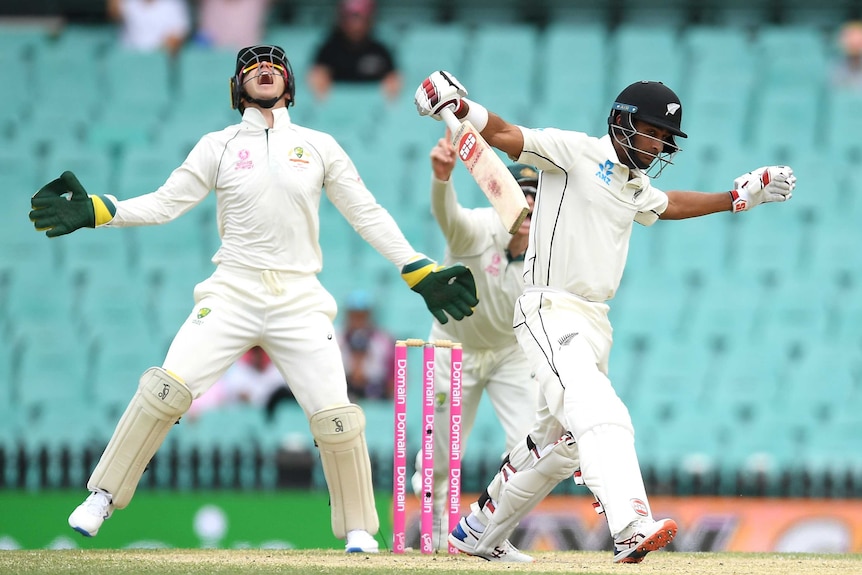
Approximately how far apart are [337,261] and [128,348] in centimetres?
178

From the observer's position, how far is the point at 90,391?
35.7ft

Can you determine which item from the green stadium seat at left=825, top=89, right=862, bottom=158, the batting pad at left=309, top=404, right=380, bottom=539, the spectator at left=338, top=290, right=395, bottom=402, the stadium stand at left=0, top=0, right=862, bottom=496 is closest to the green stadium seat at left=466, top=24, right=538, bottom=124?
the stadium stand at left=0, top=0, right=862, bottom=496

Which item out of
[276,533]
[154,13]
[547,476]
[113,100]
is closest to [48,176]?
[113,100]

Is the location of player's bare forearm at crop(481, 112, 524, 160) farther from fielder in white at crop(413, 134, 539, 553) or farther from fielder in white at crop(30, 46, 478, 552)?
fielder in white at crop(413, 134, 539, 553)

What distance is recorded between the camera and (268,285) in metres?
5.52

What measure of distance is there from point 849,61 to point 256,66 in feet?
25.7

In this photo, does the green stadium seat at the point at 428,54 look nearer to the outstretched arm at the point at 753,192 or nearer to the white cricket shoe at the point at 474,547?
the outstretched arm at the point at 753,192

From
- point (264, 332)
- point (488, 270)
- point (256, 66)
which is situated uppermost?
point (256, 66)

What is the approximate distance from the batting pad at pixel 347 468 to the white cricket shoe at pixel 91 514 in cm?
83

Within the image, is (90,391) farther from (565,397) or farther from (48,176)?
(565,397)

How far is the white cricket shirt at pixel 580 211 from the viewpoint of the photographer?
503cm

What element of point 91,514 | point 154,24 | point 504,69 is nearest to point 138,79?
point 154,24

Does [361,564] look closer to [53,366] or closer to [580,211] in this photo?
[580,211]

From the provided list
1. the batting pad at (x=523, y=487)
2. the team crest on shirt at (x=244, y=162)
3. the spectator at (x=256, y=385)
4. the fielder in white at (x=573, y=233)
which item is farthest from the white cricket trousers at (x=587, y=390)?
the spectator at (x=256, y=385)
